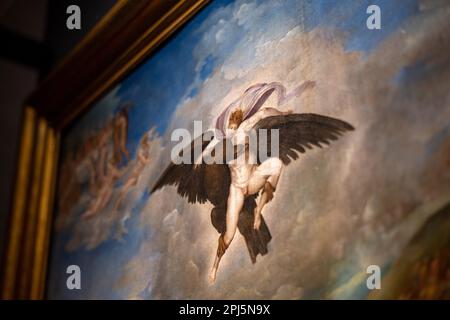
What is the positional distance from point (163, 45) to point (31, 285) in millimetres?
1828

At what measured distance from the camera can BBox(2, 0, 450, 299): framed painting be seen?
7.59ft

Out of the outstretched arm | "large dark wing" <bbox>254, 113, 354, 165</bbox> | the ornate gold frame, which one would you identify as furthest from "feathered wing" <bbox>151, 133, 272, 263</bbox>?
the ornate gold frame

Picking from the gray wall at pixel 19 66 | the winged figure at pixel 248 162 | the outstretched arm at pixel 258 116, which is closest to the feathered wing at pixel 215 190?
the winged figure at pixel 248 162

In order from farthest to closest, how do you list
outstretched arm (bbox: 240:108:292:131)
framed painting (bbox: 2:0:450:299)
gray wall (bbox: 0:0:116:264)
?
gray wall (bbox: 0:0:116:264) → outstretched arm (bbox: 240:108:292:131) → framed painting (bbox: 2:0:450:299)

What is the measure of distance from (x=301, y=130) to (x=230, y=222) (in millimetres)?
524

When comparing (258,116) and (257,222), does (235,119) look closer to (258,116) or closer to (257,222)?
(258,116)

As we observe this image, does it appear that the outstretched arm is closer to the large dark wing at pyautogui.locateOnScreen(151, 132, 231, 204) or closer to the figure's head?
the figure's head

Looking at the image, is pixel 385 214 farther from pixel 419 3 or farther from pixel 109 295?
pixel 109 295

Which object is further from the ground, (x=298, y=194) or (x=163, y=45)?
(x=163, y=45)

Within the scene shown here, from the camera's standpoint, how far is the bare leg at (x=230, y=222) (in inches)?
116

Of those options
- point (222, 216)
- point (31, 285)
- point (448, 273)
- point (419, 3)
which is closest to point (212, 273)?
point (222, 216)

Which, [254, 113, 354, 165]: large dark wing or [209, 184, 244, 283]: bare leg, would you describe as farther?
[209, 184, 244, 283]: bare leg

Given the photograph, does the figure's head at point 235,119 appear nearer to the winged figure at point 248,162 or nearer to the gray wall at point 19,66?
the winged figure at point 248,162
